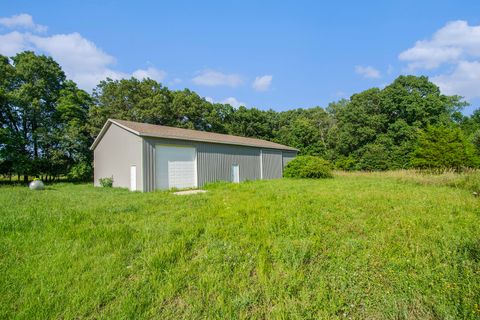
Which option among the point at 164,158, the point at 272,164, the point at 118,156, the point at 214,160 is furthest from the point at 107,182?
the point at 272,164

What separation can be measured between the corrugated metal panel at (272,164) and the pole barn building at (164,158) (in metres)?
1.09

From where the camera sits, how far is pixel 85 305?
2.16m

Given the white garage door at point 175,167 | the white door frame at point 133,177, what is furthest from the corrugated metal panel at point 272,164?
the white door frame at point 133,177

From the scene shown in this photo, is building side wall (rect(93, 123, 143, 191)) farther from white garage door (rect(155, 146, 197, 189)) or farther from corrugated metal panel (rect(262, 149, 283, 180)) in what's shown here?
corrugated metal panel (rect(262, 149, 283, 180))

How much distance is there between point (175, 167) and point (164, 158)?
2.26 feet

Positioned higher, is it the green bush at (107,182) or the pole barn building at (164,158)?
the pole barn building at (164,158)

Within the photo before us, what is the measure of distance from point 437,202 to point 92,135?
2294 centimetres

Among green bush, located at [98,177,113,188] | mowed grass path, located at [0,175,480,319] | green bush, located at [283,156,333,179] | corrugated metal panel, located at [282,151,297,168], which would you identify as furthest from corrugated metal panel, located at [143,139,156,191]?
corrugated metal panel, located at [282,151,297,168]

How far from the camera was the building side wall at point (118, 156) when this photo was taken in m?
10.5

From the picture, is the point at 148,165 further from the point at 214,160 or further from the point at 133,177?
the point at 214,160

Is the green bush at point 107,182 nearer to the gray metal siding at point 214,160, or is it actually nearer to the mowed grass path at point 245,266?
the gray metal siding at point 214,160

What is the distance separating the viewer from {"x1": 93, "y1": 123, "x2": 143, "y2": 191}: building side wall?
10.5 m

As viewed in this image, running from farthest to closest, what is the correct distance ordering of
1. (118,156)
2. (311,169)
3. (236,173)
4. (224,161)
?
(311,169), (236,173), (224,161), (118,156)

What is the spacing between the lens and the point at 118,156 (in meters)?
12.1
